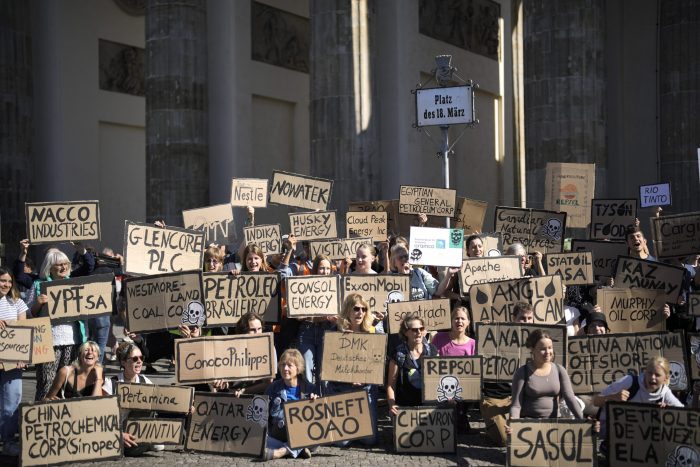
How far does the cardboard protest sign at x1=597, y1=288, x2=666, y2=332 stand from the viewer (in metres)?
11.0

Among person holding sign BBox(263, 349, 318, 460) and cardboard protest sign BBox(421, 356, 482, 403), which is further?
cardboard protest sign BBox(421, 356, 482, 403)

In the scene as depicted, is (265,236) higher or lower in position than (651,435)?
higher

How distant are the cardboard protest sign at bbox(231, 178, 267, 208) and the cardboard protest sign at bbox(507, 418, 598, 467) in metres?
7.78

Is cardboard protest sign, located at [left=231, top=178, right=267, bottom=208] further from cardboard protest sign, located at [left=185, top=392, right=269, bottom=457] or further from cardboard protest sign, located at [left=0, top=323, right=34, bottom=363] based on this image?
cardboard protest sign, located at [left=185, top=392, right=269, bottom=457]

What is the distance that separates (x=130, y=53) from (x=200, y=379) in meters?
20.0

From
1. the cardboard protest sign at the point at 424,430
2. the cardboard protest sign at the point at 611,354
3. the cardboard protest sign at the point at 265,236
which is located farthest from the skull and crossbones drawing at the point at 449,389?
the cardboard protest sign at the point at 265,236

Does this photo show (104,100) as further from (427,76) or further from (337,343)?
(337,343)

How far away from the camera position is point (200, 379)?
33.8ft

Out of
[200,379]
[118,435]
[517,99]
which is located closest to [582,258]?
[200,379]

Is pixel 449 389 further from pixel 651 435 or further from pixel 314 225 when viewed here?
pixel 314 225

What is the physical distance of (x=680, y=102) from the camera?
22266 millimetres

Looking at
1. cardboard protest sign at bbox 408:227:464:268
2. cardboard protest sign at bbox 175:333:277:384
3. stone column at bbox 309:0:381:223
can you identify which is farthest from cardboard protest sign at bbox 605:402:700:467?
stone column at bbox 309:0:381:223

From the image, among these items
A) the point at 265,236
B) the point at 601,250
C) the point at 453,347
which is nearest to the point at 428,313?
the point at 453,347

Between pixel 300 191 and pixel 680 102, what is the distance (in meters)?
9.72
